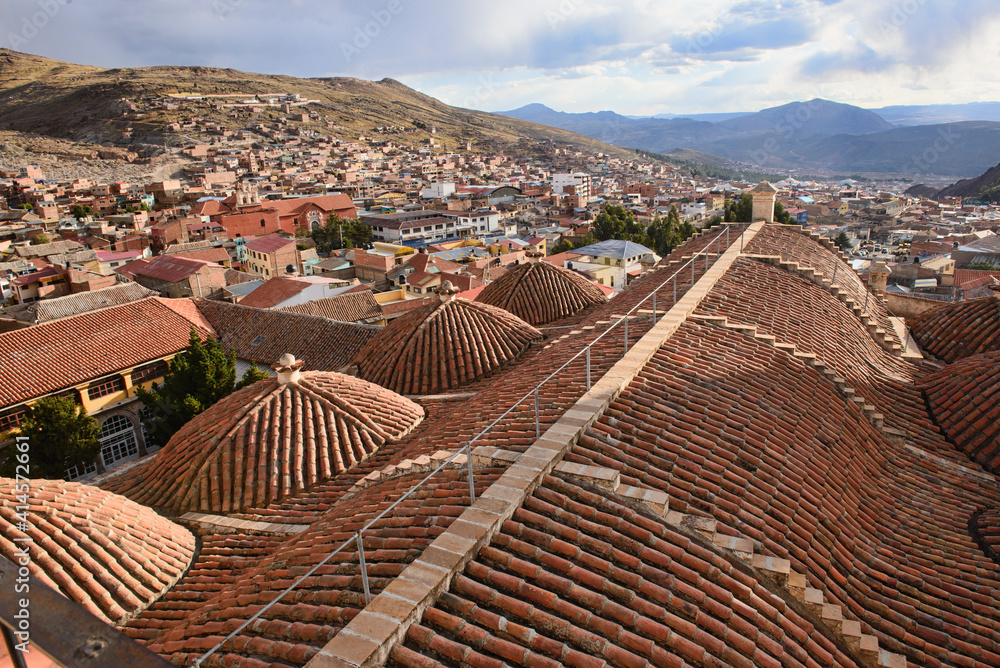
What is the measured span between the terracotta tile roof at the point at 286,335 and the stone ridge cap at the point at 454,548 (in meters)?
13.5

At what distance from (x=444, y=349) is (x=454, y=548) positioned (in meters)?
8.18

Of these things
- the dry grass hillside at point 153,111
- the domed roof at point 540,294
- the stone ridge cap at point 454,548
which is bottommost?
the domed roof at point 540,294

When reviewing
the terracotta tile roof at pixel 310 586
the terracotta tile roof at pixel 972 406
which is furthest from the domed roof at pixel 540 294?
the terracotta tile roof at pixel 310 586

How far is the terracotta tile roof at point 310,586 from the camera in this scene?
4.01 m

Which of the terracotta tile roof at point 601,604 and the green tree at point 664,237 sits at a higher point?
the terracotta tile roof at point 601,604

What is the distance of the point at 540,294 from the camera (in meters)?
16.5

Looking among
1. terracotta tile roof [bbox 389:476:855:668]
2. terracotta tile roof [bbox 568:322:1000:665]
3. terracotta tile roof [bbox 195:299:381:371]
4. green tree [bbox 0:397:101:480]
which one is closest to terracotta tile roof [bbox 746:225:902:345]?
terracotta tile roof [bbox 568:322:1000:665]

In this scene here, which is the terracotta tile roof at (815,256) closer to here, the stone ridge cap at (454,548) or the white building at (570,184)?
the stone ridge cap at (454,548)

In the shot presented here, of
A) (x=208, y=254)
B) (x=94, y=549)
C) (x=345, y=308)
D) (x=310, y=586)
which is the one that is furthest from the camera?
(x=208, y=254)

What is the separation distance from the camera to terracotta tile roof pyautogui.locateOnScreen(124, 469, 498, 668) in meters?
4.01

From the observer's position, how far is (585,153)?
177875mm

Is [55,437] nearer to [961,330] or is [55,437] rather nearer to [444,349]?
[444,349]

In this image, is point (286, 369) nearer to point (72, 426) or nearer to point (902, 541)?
point (902, 541)

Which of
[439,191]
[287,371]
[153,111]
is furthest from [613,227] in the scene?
[153,111]
